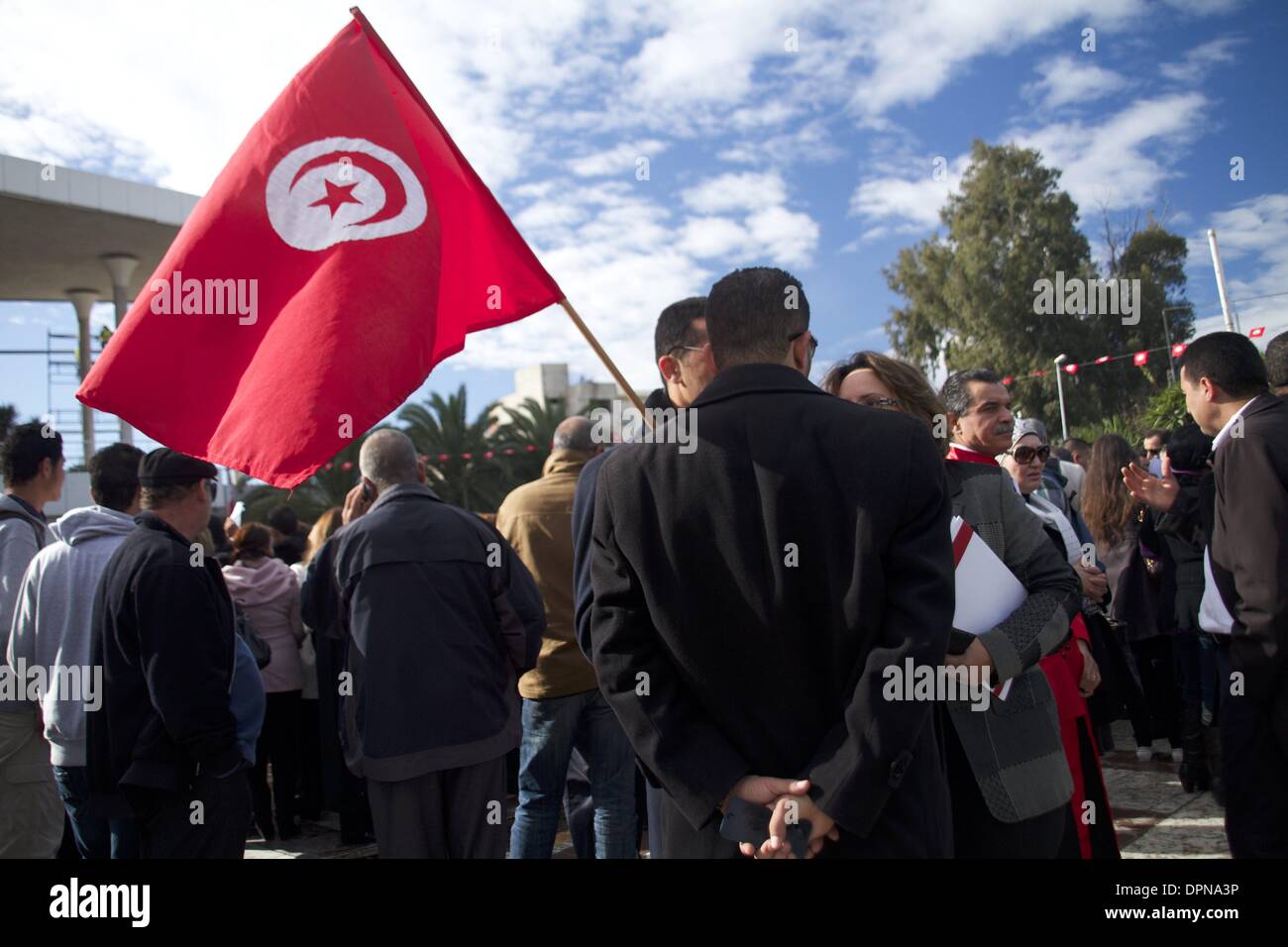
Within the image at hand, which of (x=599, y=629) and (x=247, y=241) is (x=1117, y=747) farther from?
(x=247, y=241)

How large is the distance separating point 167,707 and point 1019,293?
129 ft

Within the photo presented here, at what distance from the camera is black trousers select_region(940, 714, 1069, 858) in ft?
7.73

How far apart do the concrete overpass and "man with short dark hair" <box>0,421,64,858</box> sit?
14829mm

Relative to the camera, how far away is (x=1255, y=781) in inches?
112

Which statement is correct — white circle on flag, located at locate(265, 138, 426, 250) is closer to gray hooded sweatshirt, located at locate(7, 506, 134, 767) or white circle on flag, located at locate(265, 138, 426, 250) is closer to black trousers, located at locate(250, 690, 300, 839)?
gray hooded sweatshirt, located at locate(7, 506, 134, 767)

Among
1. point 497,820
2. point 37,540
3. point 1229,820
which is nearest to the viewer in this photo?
point 1229,820

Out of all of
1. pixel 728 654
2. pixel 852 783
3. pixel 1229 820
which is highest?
pixel 728 654

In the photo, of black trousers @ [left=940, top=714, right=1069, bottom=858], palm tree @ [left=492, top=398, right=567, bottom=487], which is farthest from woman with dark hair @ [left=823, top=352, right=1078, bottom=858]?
palm tree @ [left=492, top=398, right=567, bottom=487]

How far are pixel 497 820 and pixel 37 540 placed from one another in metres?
2.22

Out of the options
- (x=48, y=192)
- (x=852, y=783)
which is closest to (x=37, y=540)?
(x=852, y=783)

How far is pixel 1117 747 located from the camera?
6.30 meters

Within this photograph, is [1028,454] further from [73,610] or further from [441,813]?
[73,610]

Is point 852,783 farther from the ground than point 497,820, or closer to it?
farther from the ground

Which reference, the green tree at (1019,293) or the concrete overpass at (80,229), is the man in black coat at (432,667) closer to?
the concrete overpass at (80,229)
